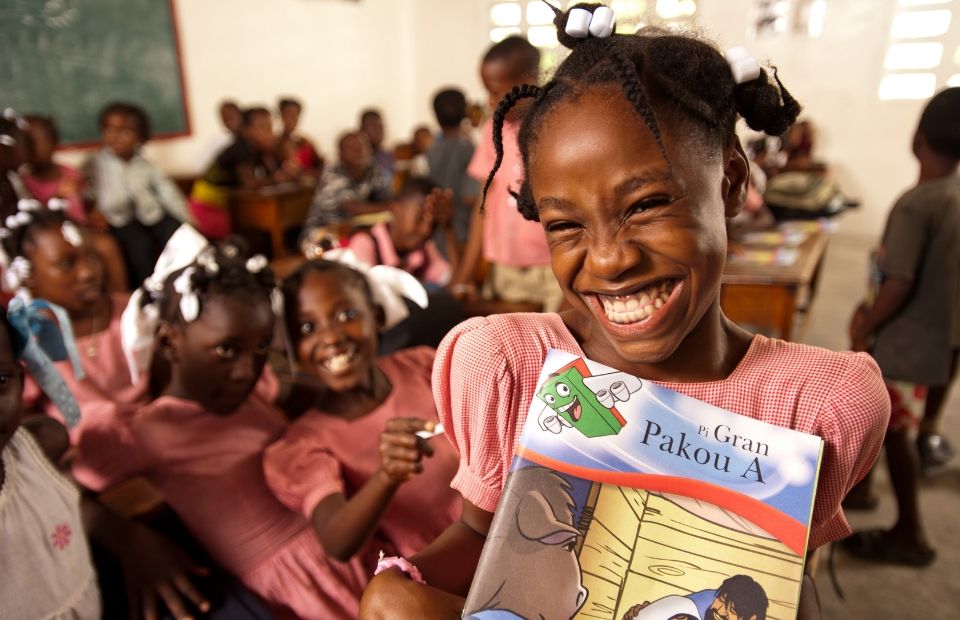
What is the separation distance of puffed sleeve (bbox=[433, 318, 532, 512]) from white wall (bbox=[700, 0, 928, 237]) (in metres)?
→ 6.13

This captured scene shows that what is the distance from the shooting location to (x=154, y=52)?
5.06 meters

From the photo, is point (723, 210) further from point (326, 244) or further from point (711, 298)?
point (326, 244)

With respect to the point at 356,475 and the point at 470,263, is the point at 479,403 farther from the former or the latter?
the point at 470,263

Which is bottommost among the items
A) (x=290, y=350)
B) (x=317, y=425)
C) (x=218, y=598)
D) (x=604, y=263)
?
(x=218, y=598)

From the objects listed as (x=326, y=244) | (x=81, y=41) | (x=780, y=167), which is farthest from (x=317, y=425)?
(x=780, y=167)

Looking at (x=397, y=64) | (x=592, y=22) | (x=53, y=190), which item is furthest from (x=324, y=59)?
(x=592, y=22)

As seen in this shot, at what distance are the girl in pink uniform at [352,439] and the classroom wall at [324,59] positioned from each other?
4.18 meters

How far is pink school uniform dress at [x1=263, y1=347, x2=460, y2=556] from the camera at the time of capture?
125cm

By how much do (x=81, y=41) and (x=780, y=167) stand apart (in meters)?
5.33

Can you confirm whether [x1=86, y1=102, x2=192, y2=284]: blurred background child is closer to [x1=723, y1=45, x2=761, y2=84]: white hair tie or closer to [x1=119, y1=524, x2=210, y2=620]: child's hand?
[x1=119, y1=524, x2=210, y2=620]: child's hand

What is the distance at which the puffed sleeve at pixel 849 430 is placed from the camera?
665 millimetres

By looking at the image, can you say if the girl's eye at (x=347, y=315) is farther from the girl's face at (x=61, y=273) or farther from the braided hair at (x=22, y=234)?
the braided hair at (x=22, y=234)

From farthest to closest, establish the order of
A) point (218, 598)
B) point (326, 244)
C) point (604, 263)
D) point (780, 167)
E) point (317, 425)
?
1. point (780, 167)
2. point (326, 244)
3. point (317, 425)
4. point (218, 598)
5. point (604, 263)

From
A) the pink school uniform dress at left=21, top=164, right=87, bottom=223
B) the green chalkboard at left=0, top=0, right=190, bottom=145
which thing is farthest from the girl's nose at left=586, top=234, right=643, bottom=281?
the green chalkboard at left=0, top=0, right=190, bottom=145
